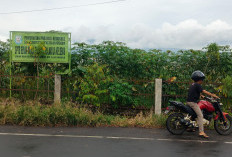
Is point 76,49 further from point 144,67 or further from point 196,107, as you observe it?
point 196,107

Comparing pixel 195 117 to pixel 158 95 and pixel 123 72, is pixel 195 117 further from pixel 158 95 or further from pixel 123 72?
pixel 123 72

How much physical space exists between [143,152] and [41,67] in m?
6.65

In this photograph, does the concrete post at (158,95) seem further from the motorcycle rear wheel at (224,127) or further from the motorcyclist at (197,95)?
the motorcycle rear wheel at (224,127)

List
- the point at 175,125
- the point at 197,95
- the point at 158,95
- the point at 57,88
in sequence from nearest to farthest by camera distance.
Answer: the point at 197,95, the point at 175,125, the point at 158,95, the point at 57,88

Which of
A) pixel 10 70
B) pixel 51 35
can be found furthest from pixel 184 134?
pixel 10 70

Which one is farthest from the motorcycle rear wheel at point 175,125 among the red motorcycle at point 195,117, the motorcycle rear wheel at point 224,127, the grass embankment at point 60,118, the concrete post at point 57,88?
the concrete post at point 57,88

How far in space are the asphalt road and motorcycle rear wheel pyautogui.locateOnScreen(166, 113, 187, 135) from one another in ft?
0.53

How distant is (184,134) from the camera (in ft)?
23.7

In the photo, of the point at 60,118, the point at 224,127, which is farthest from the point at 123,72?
the point at 224,127

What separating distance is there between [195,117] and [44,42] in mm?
6497

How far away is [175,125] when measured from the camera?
23.2 ft

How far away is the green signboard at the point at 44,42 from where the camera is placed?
32.6 feet

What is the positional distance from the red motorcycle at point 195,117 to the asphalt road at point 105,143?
23 cm

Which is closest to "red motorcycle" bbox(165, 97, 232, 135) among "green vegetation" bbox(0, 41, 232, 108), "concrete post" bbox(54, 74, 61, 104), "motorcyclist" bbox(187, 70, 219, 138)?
"motorcyclist" bbox(187, 70, 219, 138)
